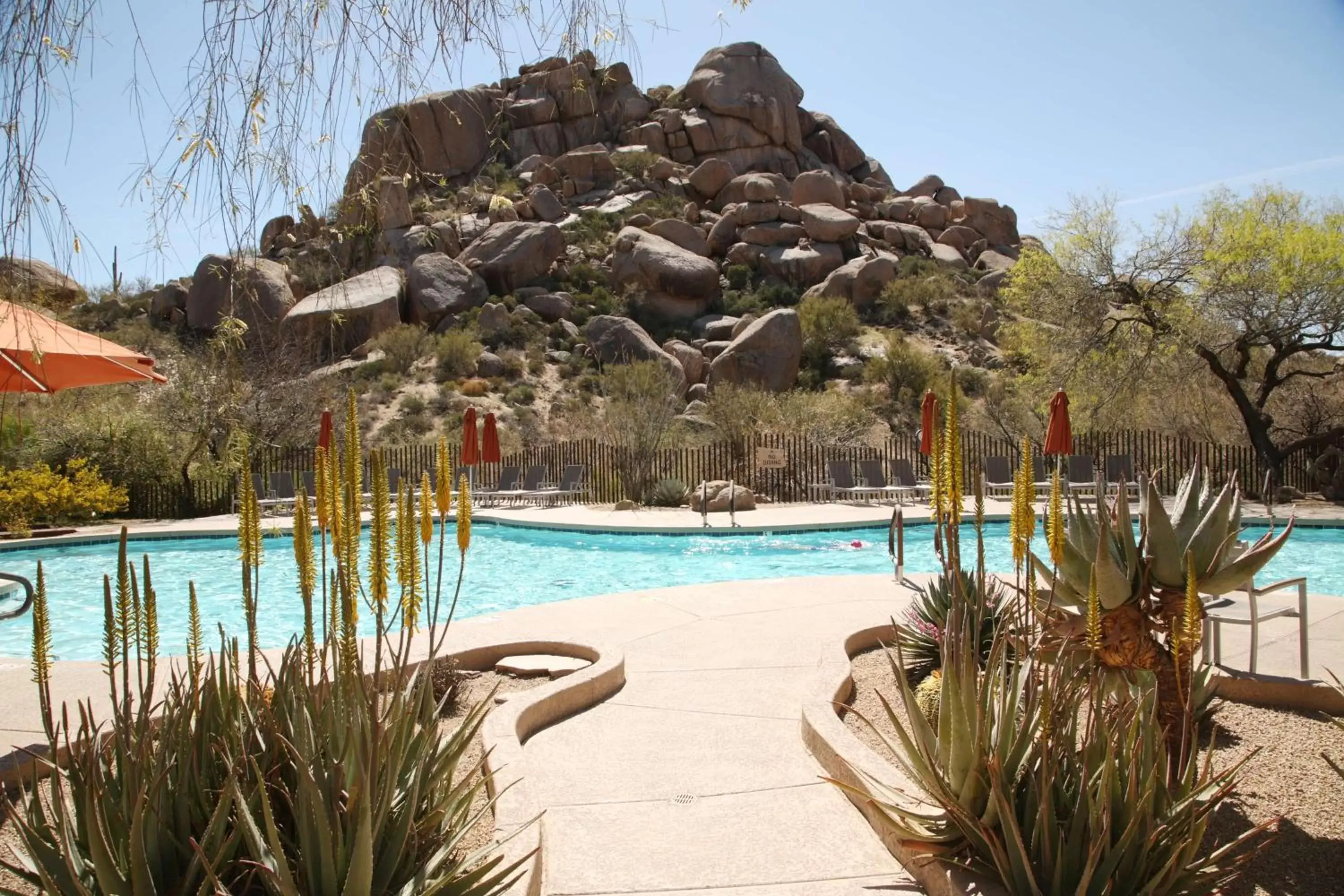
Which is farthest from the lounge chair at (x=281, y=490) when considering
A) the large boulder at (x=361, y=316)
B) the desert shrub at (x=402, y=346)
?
the desert shrub at (x=402, y=346)

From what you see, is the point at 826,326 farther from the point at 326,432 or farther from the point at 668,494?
the point at 326,432

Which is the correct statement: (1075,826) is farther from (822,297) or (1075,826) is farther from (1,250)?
(822,297)

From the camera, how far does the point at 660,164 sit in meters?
48.7

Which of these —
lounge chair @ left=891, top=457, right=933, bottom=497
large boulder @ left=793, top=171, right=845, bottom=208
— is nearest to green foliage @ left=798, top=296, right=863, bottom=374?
large boulder @ left=793, top=171, right=845, bottom=208

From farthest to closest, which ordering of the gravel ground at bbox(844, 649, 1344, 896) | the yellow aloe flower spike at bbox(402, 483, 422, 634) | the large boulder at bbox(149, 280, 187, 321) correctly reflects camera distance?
1. the large boulder at bbox(149, 280, 187, 321)
2. the gravel ground at bbox(844, 649, 1344, 896)
3. the yellow aloe flower spike at bbox(402, 483, 422, 634)

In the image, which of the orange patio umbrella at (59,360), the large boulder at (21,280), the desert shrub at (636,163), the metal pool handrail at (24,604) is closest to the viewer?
the large boulder at (21,280)

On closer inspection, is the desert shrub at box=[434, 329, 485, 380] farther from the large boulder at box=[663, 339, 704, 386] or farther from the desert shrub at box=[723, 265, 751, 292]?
the desert shrub at box=[723, 265, 751, 292]

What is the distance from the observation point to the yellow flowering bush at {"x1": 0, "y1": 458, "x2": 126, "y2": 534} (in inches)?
623

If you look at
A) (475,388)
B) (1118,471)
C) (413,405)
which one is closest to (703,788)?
(1118,471)

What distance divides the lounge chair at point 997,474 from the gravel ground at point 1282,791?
16006 mm

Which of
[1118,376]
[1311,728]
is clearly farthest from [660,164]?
[1311,728]

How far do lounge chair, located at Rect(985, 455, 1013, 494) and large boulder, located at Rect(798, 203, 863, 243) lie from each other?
2420 centimetres

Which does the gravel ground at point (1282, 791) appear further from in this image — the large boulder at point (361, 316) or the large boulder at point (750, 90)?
the large boulder at point (750, 90)

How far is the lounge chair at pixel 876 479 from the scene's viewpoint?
752 inches
